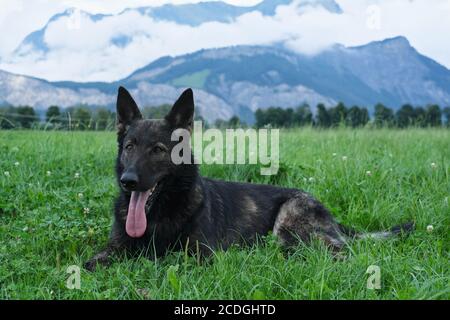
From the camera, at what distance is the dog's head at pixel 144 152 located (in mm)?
4504

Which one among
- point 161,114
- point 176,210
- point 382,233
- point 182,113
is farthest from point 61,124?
point 382,233

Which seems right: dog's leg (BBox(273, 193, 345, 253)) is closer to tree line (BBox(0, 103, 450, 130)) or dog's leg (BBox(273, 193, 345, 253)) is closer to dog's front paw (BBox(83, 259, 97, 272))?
dog's front paw (BBox(83, 259, 97, 272))

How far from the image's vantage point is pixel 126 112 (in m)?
5.11

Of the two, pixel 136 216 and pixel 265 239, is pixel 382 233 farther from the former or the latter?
pixel 136 216

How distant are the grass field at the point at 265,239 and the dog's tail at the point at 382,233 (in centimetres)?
10

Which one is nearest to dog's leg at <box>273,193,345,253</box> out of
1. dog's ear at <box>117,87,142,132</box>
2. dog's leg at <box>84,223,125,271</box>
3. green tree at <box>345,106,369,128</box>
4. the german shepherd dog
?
the german shepherd dog

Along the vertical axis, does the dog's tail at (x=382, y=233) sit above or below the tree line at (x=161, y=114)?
below

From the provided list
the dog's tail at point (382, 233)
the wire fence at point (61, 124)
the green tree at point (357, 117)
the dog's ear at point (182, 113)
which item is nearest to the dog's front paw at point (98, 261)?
the dog's ear at point (182, 113)

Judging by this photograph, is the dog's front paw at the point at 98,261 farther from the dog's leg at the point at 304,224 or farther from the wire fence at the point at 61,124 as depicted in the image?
the wire fence at the point at 61,124

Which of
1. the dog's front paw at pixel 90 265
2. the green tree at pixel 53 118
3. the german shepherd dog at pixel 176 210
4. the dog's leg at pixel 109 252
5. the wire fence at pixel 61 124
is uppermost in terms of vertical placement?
the green tree at pixel 53 118

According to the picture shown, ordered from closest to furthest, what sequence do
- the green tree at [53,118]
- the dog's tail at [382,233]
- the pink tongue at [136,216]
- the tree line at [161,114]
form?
1. the pink tongue at [136,216]
2. the dog's tail at [382,233]
3. the green tree at [53,118]
4. the tree line at [161,114]
